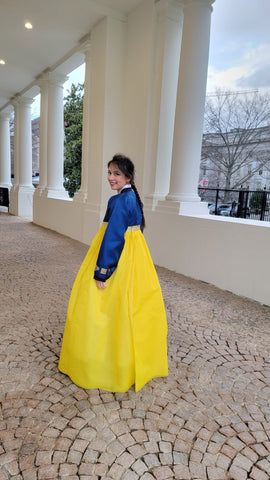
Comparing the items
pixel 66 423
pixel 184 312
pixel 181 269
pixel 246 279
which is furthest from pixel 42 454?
pixel 181 269

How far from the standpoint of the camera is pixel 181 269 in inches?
214

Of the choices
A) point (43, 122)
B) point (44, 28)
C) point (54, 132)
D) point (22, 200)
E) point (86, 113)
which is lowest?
point (22, 200)

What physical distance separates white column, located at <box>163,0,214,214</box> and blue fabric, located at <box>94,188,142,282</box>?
3.47 meters

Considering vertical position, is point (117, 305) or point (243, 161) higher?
point (243, 161)

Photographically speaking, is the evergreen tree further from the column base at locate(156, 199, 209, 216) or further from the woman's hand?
the woman's hand

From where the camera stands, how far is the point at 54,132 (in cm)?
1047

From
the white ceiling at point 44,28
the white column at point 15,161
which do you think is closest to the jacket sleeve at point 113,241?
the white ceiling at point 44,28

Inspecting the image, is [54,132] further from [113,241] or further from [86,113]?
[113,241]

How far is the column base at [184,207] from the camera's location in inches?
216

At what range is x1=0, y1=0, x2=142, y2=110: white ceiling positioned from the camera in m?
6.38

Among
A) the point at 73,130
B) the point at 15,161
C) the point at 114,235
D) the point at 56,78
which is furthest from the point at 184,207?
the point at 15,161

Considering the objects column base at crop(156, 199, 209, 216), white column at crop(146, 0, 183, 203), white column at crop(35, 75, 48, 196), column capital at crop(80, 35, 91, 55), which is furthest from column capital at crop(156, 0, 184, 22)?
white column at crop(35, 75, 48, 196)

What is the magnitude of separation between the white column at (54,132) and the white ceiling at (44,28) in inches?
23.0

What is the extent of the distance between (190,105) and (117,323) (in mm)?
4476
